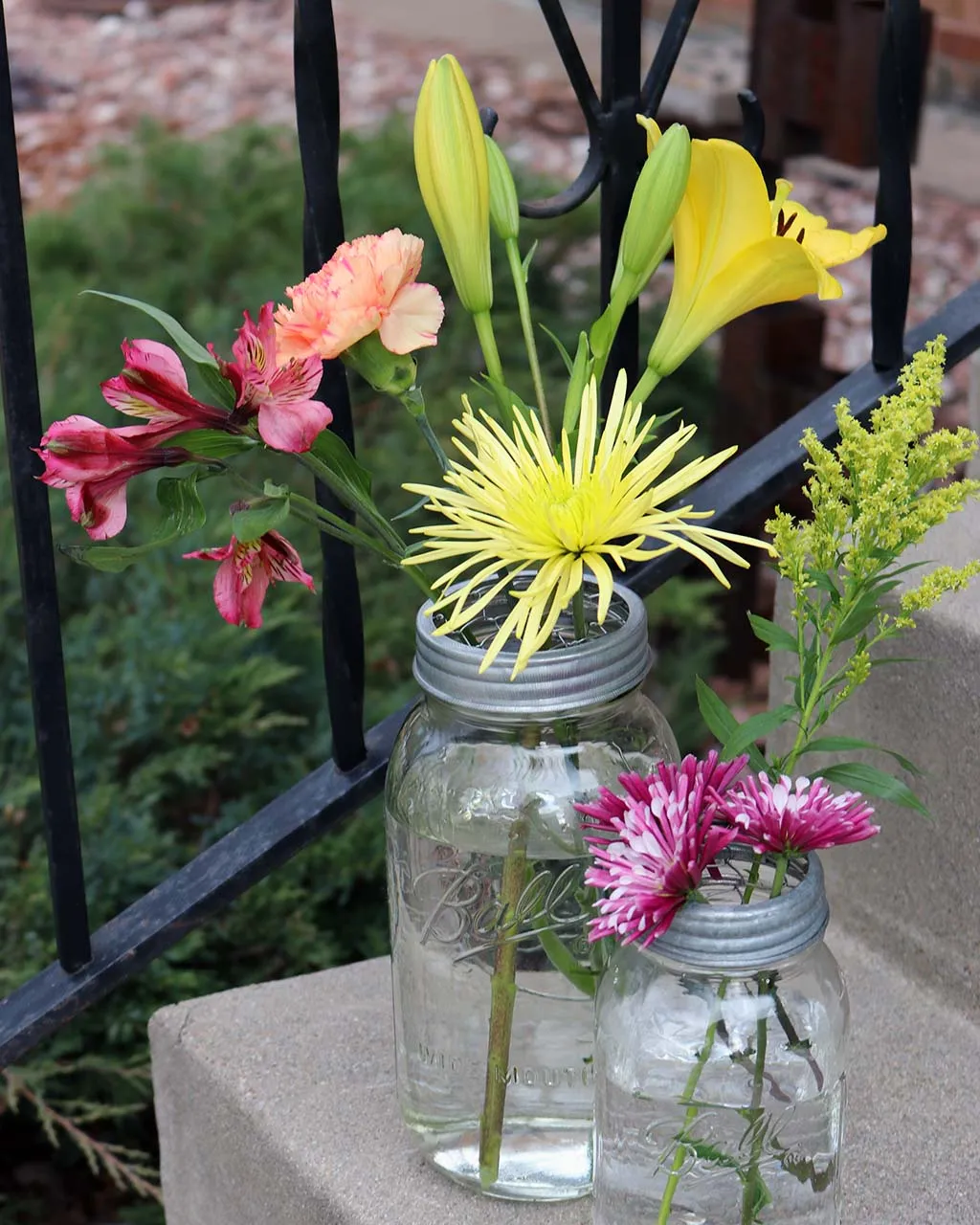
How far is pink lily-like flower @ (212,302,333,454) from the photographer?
812 mm

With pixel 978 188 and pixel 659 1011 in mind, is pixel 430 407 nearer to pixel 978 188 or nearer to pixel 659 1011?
pixel 659 1011

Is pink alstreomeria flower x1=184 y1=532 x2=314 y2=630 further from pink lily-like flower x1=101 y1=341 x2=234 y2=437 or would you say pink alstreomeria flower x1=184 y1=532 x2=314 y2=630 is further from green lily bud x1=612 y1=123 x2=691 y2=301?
green lily bud x1=612 y1=123 x2=691 y2=301

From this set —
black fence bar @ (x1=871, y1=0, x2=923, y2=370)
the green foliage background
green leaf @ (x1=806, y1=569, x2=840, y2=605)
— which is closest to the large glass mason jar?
green leaf @ (x1=806, y1=569, x2=840, y2=605)

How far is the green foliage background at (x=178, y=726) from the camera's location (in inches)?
70.0

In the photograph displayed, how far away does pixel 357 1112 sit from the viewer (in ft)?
3.75

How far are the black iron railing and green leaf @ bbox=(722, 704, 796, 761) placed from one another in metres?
0.31

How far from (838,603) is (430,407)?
6.16 feet

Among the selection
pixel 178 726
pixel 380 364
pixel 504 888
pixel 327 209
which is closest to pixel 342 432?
pixel 327 209

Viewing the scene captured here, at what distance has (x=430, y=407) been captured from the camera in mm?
2705

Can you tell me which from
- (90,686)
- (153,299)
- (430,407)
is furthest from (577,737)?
(153,299)

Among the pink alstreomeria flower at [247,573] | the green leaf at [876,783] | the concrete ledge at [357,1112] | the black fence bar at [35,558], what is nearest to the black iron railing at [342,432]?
the black fence bar at [35,558]

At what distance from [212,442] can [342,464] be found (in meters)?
0.08

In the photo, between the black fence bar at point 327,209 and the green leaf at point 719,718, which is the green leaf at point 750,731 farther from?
the black fence bar at point 327,209

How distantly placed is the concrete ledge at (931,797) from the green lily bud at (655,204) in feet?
1.38
